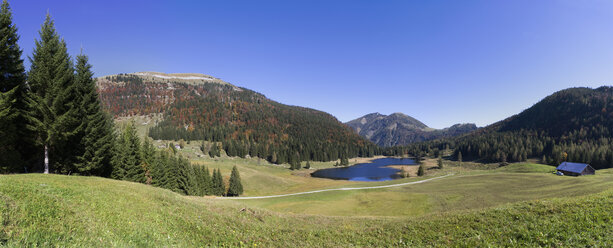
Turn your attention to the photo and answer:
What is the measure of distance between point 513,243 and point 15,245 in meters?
17.4

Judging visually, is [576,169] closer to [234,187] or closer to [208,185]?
[234,187]

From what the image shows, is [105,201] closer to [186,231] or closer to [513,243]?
[186,231]

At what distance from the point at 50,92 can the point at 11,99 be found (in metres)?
3.63

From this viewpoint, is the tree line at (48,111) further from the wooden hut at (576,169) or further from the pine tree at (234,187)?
the wooden hut at (576,169)

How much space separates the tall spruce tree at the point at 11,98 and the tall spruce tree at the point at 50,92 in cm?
141

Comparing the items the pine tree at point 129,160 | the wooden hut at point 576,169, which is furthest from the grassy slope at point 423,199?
the wooden hut at point 576,169

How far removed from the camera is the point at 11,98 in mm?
24125

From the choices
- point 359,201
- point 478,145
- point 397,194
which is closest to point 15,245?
point 359,201

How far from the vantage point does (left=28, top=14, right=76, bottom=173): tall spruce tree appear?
2425cm

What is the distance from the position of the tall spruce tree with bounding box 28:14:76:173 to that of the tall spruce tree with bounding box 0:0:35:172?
1.41 meters

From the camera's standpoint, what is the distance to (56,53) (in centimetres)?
2530

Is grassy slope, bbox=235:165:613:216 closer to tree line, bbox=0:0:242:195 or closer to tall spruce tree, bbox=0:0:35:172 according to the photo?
tree line, bbox=0:0:242:195

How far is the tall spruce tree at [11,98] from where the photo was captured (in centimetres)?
2298

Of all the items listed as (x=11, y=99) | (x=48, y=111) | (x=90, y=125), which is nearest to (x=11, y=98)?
(x=11, y=99)
